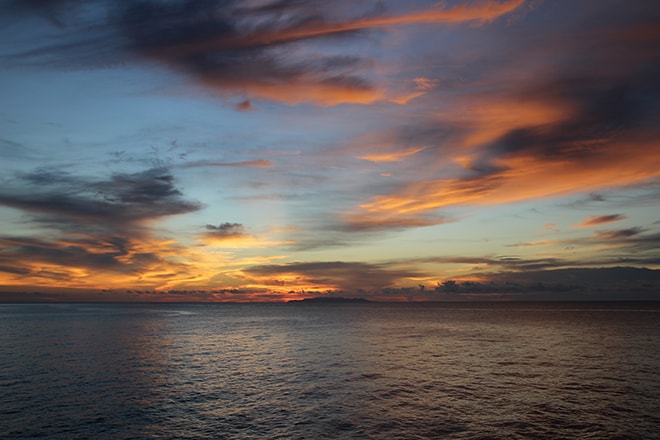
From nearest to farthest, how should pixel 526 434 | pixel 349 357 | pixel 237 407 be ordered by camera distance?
pixel 526 434
pixel 237 407
pixel 349 357

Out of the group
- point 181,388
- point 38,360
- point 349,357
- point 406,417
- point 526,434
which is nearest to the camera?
point 526,434

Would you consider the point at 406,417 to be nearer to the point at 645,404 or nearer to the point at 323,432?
the point at 323,432

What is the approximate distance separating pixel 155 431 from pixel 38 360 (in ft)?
131

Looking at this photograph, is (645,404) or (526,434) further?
(645,404)

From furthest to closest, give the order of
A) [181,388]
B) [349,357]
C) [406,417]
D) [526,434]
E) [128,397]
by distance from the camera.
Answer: [349,357] < [181,388] < [128,397] < [406,417] < [526,434]

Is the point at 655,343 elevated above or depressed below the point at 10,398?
below

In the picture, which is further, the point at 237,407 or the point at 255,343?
Answer: the point at 255,343

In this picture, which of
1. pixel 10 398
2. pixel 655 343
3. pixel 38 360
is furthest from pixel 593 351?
Answer: pixel 38 360

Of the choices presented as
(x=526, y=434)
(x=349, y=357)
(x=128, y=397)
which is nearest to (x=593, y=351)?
(x=349, y=357)

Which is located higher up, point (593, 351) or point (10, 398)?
point (10, 398)

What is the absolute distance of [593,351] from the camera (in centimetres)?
6800

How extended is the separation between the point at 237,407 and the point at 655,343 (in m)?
84.0

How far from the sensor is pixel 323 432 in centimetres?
2859

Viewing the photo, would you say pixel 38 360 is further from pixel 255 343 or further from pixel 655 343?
pixel 655 343
